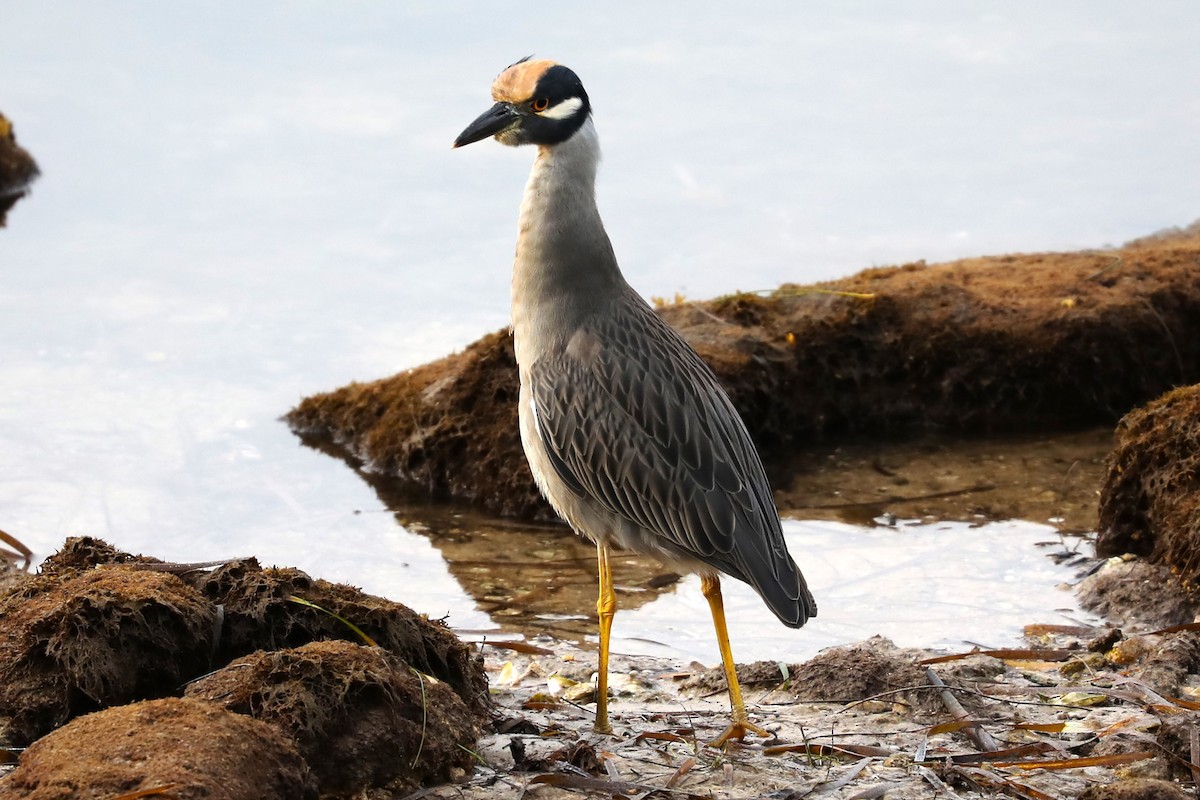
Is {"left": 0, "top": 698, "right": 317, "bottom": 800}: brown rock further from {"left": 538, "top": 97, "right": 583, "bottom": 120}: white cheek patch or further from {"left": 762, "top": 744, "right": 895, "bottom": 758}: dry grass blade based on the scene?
{"left": 538, "top": 97, "right": 583, "bottom": 120}: white cheek patch

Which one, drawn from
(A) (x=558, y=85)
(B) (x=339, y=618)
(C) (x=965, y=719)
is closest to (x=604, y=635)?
(B) (x=339, y=618)

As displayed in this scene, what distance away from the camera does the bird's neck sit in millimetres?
5844

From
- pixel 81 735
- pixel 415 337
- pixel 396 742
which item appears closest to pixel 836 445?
pixel 415 337

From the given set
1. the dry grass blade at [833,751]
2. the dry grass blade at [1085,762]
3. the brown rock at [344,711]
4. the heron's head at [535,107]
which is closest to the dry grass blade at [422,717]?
the brown rock at [344,711]

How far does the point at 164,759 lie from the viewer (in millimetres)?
3668

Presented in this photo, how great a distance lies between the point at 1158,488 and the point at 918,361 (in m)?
2.90

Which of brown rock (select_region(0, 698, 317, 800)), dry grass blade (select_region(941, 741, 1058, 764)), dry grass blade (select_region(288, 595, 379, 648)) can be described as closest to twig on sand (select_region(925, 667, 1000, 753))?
dry grass blade (select_region(941, 741, 1058, 764))

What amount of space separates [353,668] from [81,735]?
800 mm

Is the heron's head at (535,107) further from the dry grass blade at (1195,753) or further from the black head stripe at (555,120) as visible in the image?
the dry grass blade at (1195,753)

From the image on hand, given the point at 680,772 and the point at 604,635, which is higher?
the point at 604,635

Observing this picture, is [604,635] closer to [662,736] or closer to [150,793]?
[662,736]

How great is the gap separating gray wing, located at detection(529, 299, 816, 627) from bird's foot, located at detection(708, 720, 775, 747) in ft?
1.77

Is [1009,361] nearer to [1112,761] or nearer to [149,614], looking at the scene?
[1112,761]

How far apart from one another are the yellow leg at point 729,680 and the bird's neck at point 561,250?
120 cm
